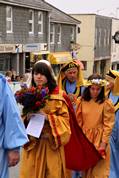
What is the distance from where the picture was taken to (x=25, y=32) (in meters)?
32.1

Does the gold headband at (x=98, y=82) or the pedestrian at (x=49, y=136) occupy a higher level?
the gold headband at (x=98, y=82)

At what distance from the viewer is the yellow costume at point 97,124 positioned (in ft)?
20.8

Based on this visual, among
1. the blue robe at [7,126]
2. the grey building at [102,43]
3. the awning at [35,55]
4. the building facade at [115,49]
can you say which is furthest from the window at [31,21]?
the blue robe at [7,126]

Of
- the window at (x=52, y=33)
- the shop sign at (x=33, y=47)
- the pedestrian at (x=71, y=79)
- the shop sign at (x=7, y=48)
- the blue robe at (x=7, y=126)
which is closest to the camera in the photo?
the blue robe at (x=7, y=126)

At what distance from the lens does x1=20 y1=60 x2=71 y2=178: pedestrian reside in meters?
5.35

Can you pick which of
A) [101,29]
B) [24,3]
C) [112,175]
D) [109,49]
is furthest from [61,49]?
[112,175]

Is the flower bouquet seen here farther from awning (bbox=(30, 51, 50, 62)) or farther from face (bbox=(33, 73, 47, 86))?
awning (bbox=(30, 51, 50, 62))

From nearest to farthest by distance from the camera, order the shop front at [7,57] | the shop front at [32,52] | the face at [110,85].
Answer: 1. the face at [110,85]
2. the shop front at [7,57]
3. the shop front at [32,52]

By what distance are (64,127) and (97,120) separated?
1.08 m

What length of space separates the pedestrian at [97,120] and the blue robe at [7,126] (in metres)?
1.95

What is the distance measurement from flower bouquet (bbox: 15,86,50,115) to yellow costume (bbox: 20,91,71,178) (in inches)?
5.4

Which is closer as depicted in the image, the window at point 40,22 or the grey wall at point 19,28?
the grey wall at point 19,28

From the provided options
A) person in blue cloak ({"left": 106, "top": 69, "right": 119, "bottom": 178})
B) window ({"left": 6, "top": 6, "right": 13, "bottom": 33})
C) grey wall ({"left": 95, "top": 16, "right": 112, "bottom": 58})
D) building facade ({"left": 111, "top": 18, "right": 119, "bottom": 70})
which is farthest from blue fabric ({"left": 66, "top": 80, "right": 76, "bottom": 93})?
building facade ({"left": 111, "top": 18, "right": 119, "bottom": 70})

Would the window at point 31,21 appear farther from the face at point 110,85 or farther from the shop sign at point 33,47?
the face at point 110,85
